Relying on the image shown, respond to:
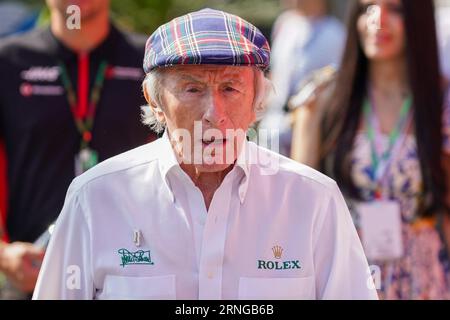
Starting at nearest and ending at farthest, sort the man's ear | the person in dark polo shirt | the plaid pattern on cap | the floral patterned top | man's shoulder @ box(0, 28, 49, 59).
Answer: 1. the plaid pattern on cap
2. the man's ear
3. the person in dark polo shirt
4. man's shoulder @ box(0, 28, 49, 59)
5. the floral patterned top

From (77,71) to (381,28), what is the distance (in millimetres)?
1202

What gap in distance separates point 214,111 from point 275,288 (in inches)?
17.8

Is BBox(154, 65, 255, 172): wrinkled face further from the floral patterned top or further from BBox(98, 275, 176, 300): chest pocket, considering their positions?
the floral patterned top

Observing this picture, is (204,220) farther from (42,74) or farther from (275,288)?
(42,74)

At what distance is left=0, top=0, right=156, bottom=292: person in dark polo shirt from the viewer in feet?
12.7

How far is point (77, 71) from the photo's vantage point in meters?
3.94

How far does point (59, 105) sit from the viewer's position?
3.91m

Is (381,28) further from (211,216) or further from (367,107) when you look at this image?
(211,216)

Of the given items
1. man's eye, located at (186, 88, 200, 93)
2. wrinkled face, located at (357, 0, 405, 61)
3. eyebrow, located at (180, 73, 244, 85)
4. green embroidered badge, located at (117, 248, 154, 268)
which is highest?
wrinkled face, located at (357, 0, 405, 61)

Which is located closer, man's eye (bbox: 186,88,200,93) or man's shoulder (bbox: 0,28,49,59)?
man's eye (bbox: 186,88,200,93)

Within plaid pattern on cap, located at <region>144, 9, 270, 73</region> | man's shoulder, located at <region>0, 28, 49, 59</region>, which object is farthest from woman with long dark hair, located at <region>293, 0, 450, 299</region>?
plaid pattern on cap, located at <region>144, 9, 270, 73</region>

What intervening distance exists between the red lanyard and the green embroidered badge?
1.29 metres
